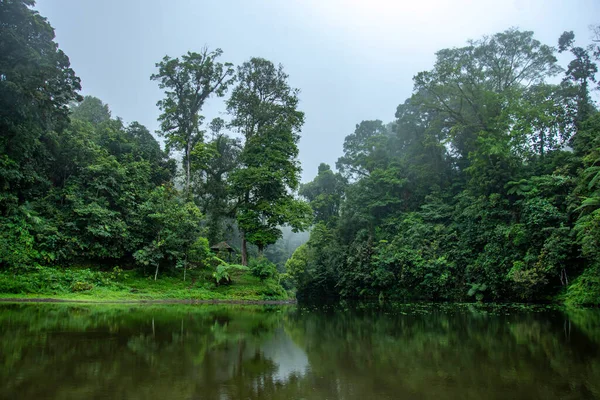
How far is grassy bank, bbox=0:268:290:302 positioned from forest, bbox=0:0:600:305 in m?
0.11

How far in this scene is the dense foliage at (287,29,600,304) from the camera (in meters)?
19.7

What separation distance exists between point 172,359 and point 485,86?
102 ft

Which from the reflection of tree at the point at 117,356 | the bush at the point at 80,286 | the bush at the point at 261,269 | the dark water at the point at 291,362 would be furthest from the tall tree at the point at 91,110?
the dark water at the point at 291,362

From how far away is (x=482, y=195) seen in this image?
2514cm

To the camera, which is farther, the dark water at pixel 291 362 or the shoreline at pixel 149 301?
Result: the shoreline at pixel 149 301

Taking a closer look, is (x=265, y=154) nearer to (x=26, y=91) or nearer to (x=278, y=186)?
(x=278, y=186)

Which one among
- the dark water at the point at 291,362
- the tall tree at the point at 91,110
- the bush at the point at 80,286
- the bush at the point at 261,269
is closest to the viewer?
the dark water at the point at 291,362

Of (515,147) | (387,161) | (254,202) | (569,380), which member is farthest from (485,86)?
(569,380)

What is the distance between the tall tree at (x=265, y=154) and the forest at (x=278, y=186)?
0.11m

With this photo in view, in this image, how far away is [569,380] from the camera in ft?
16.1

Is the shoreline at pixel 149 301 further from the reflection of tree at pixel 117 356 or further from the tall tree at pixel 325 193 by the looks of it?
the tall tree at pixel 325 193

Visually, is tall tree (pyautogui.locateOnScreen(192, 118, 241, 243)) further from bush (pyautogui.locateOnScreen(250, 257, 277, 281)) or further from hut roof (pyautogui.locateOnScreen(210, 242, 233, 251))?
bush (pyautogui.locateOnScreen(250, 257, 277, 281))

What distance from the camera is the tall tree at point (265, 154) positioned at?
26094 millimetres

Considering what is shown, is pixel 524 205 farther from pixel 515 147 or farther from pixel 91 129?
pixel 91 129
